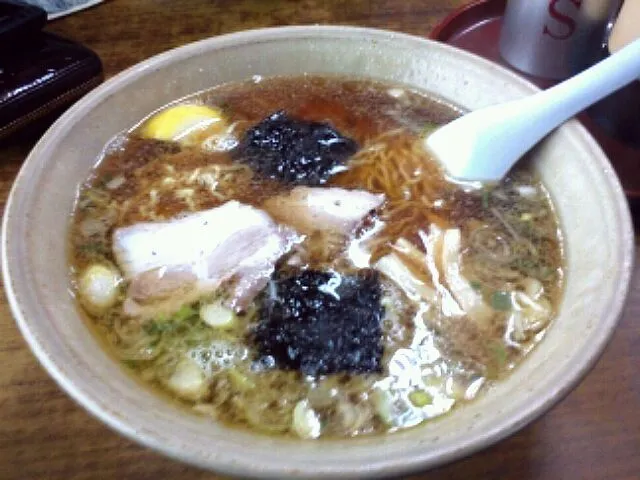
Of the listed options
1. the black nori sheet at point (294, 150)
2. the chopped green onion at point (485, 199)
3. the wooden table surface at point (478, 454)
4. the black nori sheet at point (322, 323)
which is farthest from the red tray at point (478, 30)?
the black nori sheet at point (322, 323)

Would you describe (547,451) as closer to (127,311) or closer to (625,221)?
(625,221)

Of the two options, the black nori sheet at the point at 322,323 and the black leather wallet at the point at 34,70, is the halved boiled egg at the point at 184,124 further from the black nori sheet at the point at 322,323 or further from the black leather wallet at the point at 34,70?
the black nori sheet at the point at 322,323

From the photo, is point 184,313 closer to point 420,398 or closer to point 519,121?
point 420,398

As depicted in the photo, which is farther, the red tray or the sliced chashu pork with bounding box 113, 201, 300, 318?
the red tray

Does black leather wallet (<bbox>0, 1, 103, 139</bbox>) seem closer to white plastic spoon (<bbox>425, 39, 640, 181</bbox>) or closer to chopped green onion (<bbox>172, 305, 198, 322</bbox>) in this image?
chopped green onion (<bbox>172, 305, 198, 322</bbox>)

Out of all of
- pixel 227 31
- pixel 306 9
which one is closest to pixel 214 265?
pixel 227 31

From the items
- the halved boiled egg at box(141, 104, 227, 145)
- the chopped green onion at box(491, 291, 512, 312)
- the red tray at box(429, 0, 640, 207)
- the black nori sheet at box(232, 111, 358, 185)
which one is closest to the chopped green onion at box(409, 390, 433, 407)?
the chopped green onion at box(491, 291, 512, 312)
